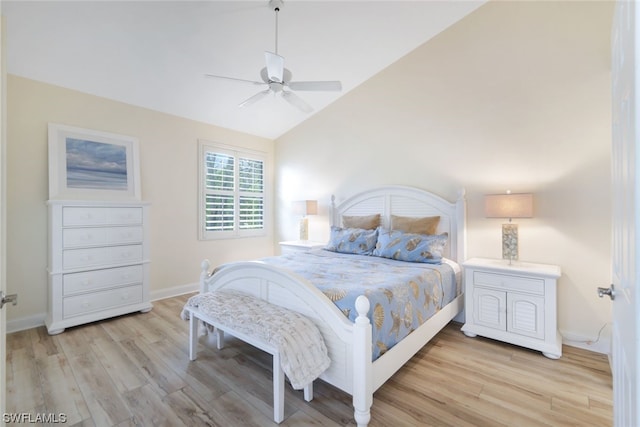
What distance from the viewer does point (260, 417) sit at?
5.64 ft

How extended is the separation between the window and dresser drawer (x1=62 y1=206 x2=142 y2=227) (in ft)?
3.50

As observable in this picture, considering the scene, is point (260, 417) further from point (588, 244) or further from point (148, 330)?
point (588, 244)

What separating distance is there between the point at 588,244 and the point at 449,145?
161 cm

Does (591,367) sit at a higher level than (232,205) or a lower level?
lower

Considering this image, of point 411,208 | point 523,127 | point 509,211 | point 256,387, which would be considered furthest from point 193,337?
point 523,127

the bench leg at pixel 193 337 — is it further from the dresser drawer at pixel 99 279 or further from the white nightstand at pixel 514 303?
the white nightstand at pixel 514 303

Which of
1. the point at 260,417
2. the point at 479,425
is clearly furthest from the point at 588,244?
the point at 260,417

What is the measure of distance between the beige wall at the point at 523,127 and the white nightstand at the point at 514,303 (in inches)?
A: 13.7

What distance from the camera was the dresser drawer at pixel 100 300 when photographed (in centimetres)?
292

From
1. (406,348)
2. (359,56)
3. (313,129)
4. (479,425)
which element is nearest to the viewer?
(479,425)

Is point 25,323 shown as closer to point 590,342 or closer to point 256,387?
point 256,387

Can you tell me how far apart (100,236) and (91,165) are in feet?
2.78

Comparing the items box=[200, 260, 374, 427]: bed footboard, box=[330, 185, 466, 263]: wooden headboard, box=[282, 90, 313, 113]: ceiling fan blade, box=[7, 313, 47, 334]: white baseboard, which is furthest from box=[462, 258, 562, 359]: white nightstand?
box=[7, 313, 47, 334]: white baseboard

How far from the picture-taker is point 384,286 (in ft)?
6.66
